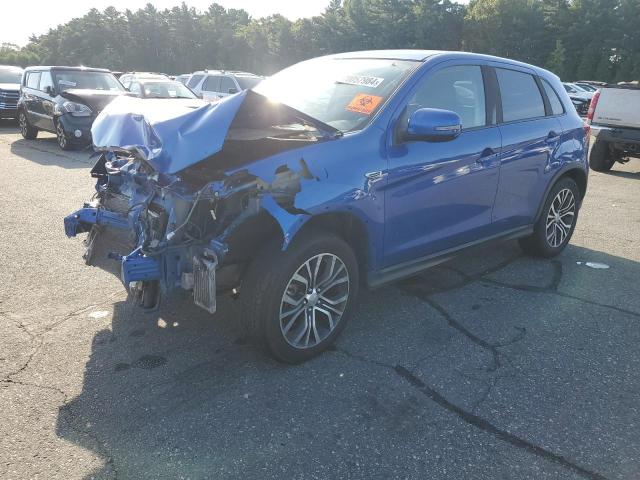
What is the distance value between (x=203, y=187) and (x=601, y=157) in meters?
10.2

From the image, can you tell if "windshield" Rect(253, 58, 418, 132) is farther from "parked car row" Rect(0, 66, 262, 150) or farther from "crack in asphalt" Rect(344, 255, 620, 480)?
"parked car row" Rect(0, 66, 262, 150)

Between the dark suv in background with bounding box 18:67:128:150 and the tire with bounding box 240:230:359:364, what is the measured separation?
8632mm

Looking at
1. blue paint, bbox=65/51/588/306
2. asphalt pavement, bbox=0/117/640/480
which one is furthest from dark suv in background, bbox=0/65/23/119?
blue paint, bbox=65/51/588/306

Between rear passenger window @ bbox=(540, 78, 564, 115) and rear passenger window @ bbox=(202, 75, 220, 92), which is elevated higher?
rear passenger window @ bbox=(540, 78, 564, 115)

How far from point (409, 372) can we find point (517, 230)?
2222 mm

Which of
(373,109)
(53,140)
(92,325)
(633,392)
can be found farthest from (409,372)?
(53,140)

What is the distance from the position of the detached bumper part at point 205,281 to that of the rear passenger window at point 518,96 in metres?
2.79

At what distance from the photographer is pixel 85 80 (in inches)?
494

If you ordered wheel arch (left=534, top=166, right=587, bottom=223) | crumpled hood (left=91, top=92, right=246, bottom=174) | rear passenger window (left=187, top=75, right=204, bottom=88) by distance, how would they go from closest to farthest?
crumpled hood (left=91, top=92, right=246, bottom=174) → wheel arch (left=534, top=166, right=587, bottom=223) → rear passenger window (left=187, top=75, right=204, bottom=88)

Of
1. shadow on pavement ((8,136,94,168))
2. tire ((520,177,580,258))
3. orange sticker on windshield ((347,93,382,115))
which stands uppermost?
orange sticker on windshield ((347,93,382,115))

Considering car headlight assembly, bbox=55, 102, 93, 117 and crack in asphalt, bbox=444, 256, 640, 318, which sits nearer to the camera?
crack in asphalt, bbox=444, 256, 640, 318

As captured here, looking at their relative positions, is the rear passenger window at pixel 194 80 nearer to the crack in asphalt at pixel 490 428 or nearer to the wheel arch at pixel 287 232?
the wheel arch at pixel 287 232

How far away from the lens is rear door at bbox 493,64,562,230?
14.2 ft

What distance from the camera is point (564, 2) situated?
181 ft
